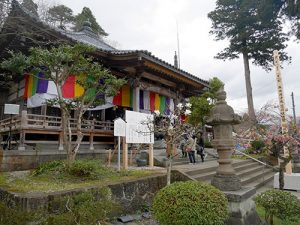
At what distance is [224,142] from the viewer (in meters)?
6.30

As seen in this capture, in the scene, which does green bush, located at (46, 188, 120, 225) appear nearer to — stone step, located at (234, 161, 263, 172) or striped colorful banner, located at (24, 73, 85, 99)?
striped colorful banner, located at (24, 73, 85, 99)

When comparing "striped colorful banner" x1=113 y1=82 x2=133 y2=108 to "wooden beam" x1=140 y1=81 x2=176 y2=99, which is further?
"wooden beam" x1=140 y1=81 x2=176 y2=99

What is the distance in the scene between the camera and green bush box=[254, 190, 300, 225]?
521cm

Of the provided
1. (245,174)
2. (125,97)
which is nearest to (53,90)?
(125,97)

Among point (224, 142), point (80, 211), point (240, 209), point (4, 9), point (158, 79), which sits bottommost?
point (240, 209)

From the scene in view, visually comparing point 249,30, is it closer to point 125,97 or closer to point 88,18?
point 125,97

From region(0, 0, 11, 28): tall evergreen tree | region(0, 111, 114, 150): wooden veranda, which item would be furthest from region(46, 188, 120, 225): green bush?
region(0, 0, 11, 28): tall evergreen tree

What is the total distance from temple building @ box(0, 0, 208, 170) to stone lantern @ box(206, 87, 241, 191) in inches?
234

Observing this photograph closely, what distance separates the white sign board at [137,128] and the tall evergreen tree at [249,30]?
16.1 m

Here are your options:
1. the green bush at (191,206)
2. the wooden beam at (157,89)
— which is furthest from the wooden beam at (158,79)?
the green bush at (191,206)

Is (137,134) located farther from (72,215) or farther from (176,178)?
(72,215)

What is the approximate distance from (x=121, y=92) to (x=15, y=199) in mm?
9275

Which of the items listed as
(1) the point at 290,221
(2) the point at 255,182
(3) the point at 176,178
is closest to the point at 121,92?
(3) the point at 176,178

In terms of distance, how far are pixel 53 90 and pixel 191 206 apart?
9.23 metres
